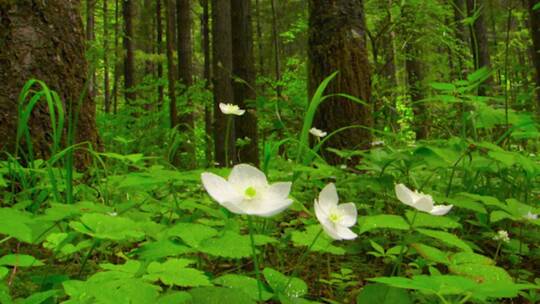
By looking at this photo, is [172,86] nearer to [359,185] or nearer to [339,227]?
[359,185]

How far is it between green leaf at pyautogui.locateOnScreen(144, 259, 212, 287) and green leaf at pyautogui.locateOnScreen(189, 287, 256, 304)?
18mm

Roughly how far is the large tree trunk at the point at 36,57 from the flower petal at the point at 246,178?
201 cm

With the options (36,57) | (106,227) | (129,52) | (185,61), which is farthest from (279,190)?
(129,52)

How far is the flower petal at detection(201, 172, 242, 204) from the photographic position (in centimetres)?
78

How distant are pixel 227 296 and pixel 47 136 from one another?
2231 mm

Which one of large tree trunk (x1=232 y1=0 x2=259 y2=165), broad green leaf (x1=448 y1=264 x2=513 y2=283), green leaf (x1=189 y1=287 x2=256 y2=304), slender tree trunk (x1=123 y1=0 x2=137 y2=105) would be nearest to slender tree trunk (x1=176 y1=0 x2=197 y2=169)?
large tree trunk (x1=232 y1=0 x2=259 y2=165)

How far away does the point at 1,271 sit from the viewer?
87 centimetres

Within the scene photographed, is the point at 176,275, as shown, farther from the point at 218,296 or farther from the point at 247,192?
the point at 247,192

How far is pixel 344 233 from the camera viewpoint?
0.87 meters

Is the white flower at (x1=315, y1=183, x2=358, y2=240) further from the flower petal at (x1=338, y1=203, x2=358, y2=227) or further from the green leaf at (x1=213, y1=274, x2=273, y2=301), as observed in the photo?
the green leaf at (x1=213, y1=274, x2=273, y2=301)

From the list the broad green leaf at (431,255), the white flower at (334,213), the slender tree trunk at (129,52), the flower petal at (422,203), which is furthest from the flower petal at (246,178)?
the slender tree trunk at (129,52)

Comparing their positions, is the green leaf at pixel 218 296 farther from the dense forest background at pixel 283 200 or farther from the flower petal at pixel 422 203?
the flower petal at pixel 422 203

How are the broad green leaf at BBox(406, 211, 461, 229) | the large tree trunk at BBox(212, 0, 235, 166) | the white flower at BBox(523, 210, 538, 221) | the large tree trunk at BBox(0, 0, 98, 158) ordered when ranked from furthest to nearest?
the large tree trunk at BBox(212, 0, 235, 166) → the large tree trunk at BBox(0, 0, 98, 158) → the white flower at BBox(523, 210, 538, 221) → the broad green leaf at BBox(406, 211, 461, 229)

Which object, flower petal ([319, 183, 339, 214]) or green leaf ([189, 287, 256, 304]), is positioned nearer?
green leaf ([189, 287, 256, 304])
